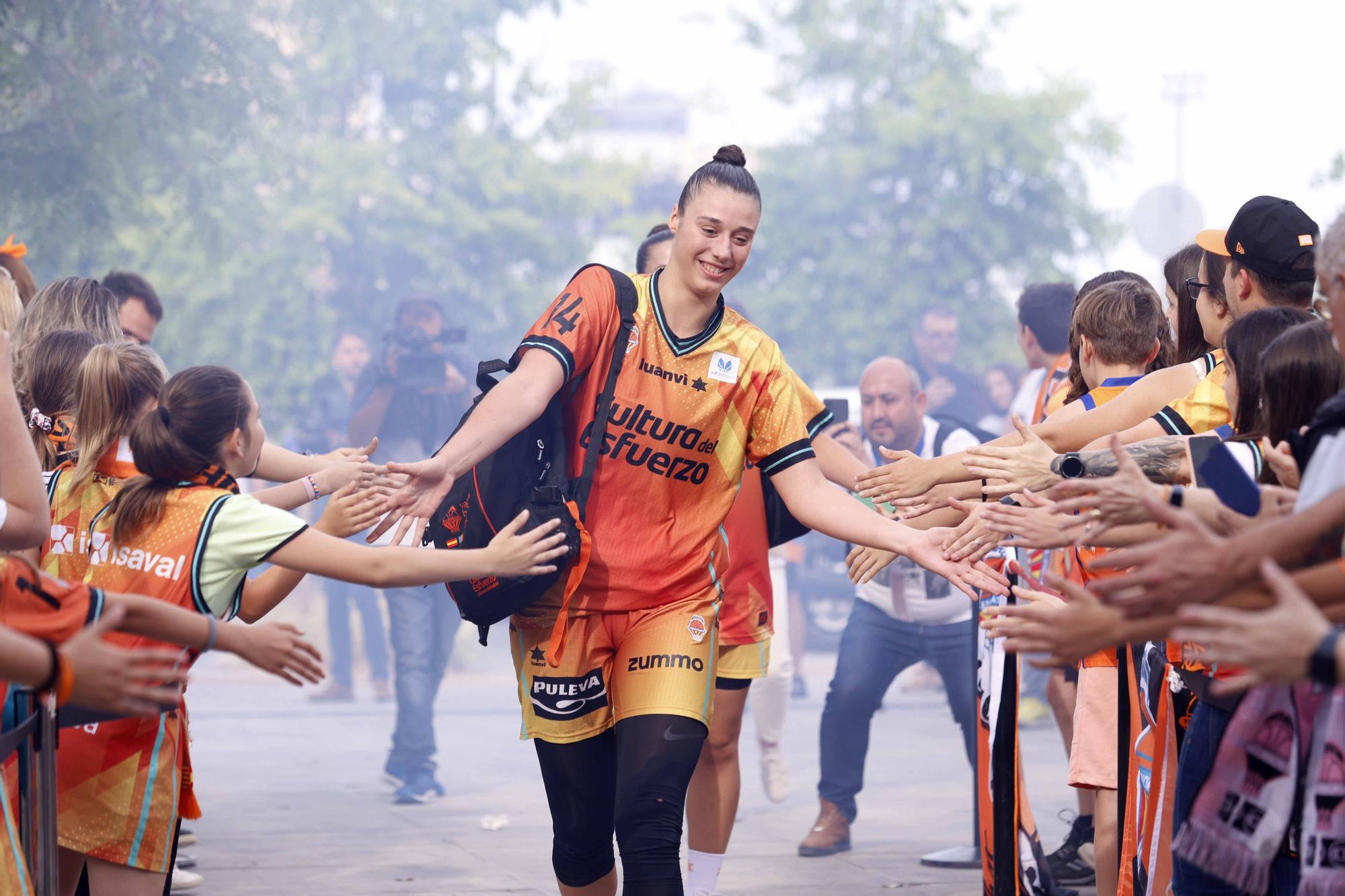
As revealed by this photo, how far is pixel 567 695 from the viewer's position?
4.38 m

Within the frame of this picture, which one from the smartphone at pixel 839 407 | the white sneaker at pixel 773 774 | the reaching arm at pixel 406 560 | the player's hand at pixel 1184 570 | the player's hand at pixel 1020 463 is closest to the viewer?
the player's hand at pixel 1184 570

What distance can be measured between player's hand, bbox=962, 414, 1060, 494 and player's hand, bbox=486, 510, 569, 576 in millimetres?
1243

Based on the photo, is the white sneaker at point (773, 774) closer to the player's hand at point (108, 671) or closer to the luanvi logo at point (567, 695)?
the luanvi logo at point (567, 695)

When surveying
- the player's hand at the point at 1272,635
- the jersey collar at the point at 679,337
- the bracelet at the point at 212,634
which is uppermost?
the jersey collar at the point at 679,337

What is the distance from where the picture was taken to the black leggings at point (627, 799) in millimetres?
4066

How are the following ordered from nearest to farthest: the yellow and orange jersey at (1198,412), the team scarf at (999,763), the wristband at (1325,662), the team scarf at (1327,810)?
the wristband at (1325,662)
the team scarf at (1327,810)
the yellow and orange jersey at (1198,412)
the team scarf at (999,763)

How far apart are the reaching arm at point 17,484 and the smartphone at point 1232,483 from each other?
2.64m

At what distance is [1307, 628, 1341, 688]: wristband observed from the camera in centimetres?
235

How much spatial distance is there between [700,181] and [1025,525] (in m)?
1.45

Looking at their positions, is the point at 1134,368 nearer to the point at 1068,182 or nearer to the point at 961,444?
the point at 961,444

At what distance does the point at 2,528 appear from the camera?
3510mm

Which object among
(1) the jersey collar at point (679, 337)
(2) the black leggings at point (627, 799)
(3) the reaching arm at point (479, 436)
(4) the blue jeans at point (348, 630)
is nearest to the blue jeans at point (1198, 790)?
(2) the black leggings at point (627, 799)

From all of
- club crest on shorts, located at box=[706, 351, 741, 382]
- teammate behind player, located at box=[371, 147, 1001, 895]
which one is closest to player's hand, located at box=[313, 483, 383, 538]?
teammate behind player, located at box=[371, 147, 1001, 895]

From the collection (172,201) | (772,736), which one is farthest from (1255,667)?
(172,201)
